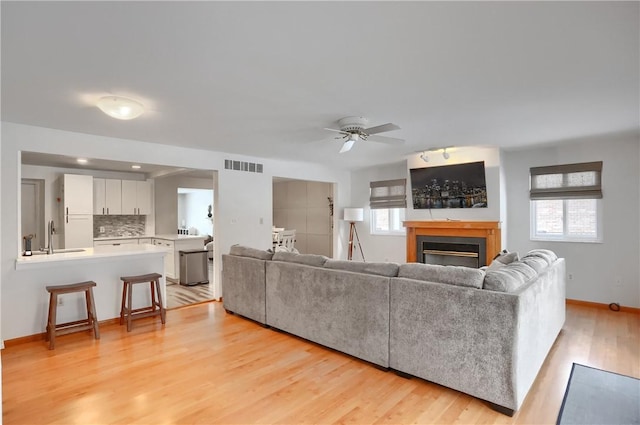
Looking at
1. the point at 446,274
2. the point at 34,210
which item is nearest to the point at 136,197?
the point at 34,210

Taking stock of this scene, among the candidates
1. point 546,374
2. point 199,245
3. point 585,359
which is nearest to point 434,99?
point 546,374

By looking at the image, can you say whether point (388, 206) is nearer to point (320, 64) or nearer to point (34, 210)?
point (320, 64)

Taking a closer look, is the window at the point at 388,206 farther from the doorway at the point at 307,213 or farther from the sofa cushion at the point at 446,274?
the sofa cushion at the point at 446,274

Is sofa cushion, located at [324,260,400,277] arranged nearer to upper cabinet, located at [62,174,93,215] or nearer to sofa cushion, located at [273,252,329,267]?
sofa cushion, located at [273,252,329,267]

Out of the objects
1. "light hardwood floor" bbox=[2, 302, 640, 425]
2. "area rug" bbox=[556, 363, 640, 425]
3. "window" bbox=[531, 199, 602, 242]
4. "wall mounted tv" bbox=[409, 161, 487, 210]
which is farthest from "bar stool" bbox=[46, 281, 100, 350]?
"window" bbox=[531, 199, 602, 242]

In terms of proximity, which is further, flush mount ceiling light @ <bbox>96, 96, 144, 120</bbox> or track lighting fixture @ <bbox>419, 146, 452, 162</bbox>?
track lighting fixture @ <bbox>419, 146, 452, 162</bbox>

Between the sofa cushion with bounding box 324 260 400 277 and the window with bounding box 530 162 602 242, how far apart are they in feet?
12.0

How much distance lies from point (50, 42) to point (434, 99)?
9.22 feet

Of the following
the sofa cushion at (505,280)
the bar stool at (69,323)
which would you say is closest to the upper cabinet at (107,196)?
the bar stool at (69,323)

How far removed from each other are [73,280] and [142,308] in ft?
2.92

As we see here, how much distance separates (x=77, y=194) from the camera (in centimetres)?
Answer: 624

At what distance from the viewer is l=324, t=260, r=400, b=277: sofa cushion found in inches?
121

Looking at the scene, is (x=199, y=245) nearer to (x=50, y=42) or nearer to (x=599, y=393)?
(x=50, y=42)

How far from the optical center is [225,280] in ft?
15.6
